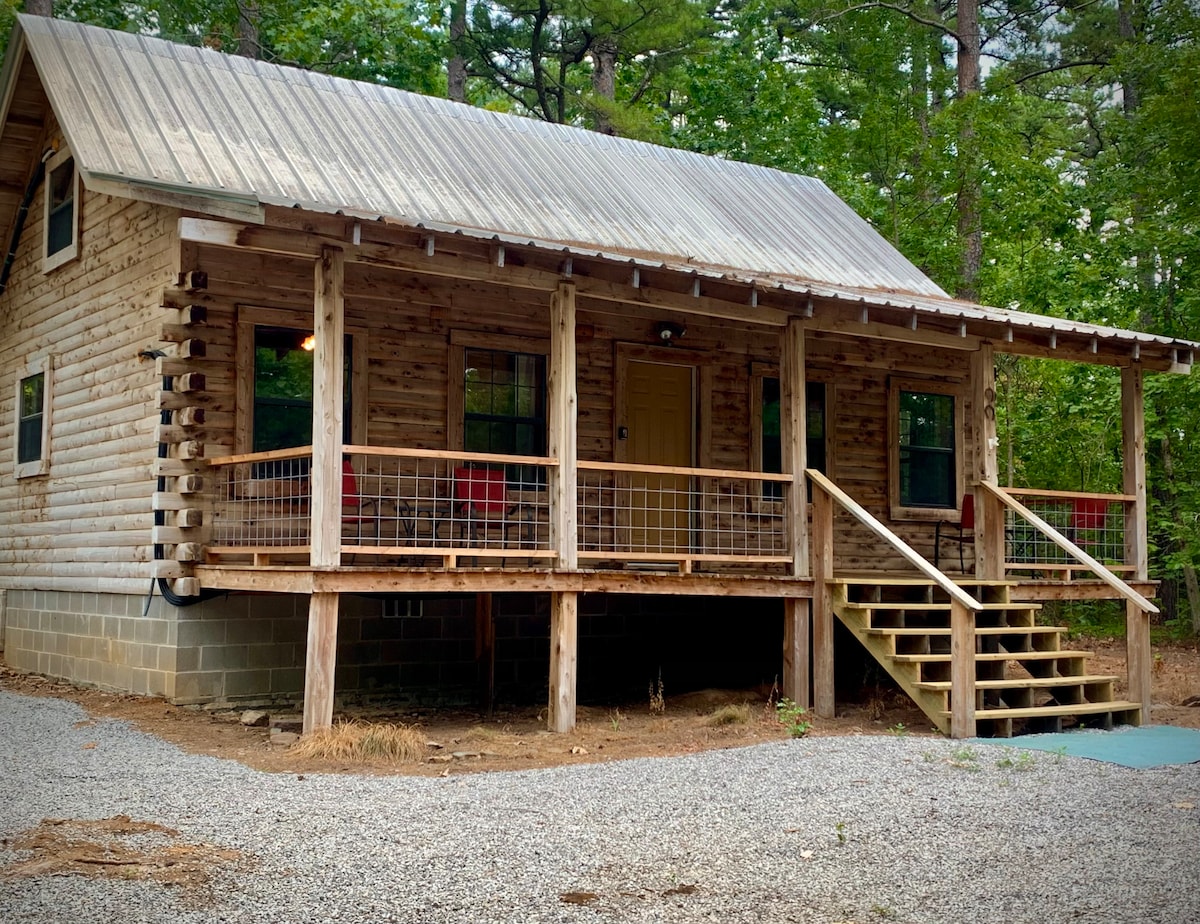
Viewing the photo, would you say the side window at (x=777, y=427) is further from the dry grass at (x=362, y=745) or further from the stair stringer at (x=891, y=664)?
the dry grass at (x=362, y=745)

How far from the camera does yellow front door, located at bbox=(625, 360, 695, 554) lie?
45.7ft

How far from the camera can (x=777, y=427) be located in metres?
15.4

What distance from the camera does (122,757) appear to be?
29.7 ft

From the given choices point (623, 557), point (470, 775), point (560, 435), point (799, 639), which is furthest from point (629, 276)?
point (470, 775)

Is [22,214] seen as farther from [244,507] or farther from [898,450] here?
[898,450]

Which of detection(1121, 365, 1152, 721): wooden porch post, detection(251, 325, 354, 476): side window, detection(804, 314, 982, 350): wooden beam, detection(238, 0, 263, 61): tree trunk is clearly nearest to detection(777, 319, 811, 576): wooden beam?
detection(804, 314, 982, 350): wooden beam

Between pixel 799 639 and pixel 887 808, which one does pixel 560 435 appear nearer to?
pixel 799 639

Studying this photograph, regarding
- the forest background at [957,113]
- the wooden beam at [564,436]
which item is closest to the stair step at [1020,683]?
the wooden beam at [564,436]

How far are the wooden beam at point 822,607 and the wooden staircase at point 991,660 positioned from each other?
0.45ft

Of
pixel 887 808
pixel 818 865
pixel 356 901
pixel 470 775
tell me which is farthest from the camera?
pixel 470 775

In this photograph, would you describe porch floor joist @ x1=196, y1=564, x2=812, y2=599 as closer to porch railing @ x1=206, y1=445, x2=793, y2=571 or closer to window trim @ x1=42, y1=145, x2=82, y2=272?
porch railing @ x1=206, y1=445, x2=793, y2=571

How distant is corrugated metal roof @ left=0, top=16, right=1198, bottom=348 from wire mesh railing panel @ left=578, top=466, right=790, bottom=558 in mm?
2352

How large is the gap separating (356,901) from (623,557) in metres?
5.67

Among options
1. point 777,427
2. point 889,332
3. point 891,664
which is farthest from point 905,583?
point 777,427
